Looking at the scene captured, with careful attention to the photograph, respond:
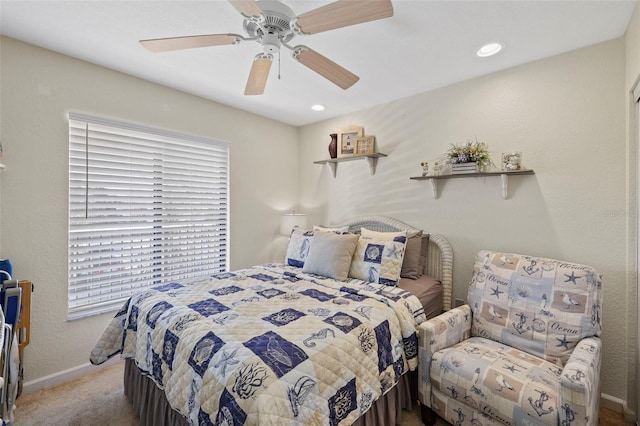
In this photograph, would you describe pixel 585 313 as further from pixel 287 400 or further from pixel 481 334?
pixel 287 400

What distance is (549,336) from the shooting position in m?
1.80

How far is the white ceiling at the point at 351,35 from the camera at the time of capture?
5.63 feet

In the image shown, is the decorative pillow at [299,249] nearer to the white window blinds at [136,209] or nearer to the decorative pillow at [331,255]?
the decorative pillow at [331,255]

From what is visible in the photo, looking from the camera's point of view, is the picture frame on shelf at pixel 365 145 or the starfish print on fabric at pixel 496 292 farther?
the picture frame on shelf at pixel 365 145

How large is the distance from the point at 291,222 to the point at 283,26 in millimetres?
2387

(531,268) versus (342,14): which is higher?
(342,14)

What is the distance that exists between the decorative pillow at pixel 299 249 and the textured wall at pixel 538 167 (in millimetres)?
953

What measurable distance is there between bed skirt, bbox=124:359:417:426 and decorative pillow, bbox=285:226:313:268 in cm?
135

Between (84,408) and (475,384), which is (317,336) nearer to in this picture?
(475,384)

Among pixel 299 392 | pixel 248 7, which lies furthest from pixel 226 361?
pixel 248 7

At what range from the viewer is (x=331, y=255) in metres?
2.51

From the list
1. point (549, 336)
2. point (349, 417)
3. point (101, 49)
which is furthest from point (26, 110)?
point (549, 336)

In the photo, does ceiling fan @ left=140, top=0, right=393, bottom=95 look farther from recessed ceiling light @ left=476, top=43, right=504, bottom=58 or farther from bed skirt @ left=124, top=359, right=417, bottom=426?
bed skirt @ left=124, top=359, right=417, bottom=426

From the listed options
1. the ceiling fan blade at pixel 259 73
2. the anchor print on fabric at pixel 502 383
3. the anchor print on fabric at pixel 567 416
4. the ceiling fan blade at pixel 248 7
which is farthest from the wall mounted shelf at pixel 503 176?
the ceiling fan blade at pixel 248 7
